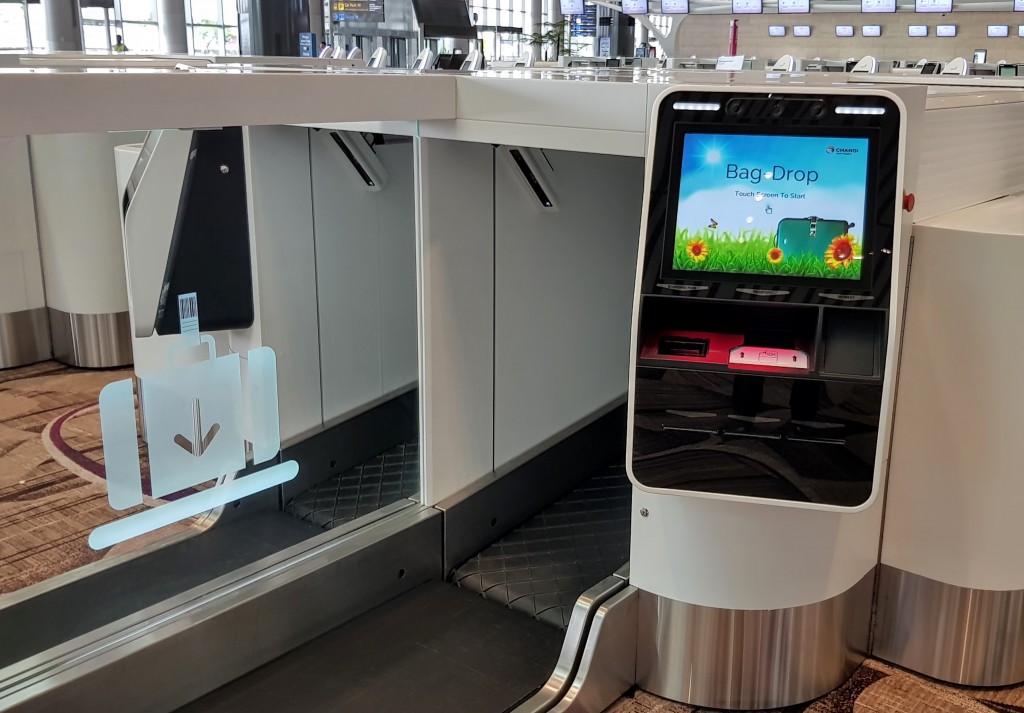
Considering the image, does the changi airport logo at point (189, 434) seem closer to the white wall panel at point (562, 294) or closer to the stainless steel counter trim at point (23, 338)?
the stainless steel counter trim at point (23, 338)

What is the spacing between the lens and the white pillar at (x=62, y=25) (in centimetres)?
811

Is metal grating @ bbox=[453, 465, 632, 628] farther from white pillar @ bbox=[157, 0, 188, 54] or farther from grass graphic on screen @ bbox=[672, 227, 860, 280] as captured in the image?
white pillar @ bbox=[157, 0, 188, 54]

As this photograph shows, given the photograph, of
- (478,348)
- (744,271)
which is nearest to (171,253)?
(478,348)

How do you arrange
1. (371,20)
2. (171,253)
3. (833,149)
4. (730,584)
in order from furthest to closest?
(371,20) < (171,253) < (730,584) < (833,149)

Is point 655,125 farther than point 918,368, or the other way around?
point 918,368

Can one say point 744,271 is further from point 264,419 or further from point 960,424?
point 264,419

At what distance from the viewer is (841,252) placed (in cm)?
168

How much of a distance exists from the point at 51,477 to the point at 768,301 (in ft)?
5.66

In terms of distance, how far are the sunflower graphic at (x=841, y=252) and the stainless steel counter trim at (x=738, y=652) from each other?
80 cm

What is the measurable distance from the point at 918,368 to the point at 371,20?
6699 mm

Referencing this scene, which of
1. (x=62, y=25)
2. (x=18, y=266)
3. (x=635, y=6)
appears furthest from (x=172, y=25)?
(x=18, y=266)

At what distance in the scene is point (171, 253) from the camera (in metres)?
2.18

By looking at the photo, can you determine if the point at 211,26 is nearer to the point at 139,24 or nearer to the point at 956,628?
the point at 139,24

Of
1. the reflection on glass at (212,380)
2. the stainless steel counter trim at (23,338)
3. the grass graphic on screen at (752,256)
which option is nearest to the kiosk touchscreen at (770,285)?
the grass graphic on screen at (752,256)
